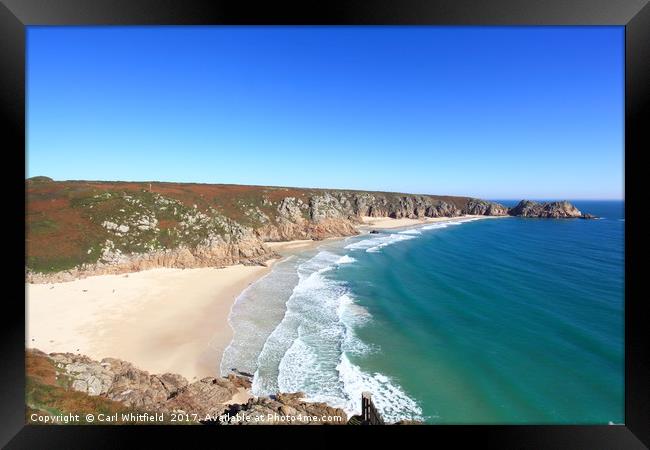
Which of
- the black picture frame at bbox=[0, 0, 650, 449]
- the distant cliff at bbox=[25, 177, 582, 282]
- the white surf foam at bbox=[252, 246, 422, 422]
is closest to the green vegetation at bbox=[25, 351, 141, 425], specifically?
the black picture frame at bbox=[0, 0, 650, 449]

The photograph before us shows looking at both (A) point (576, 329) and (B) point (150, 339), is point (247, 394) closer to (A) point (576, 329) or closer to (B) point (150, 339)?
(B) point (150, 339)

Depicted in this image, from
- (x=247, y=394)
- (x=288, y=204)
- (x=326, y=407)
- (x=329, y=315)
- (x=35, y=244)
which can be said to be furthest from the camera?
(x=288, y=204)

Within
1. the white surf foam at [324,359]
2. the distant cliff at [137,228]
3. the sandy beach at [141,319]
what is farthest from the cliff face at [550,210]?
the sandy beach at [141,319]

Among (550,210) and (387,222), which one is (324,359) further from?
(550,210)

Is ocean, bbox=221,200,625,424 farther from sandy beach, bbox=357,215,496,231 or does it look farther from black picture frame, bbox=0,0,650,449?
sandy beach, bbox=357,215,496,231

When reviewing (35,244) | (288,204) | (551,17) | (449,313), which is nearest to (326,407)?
(551,17)

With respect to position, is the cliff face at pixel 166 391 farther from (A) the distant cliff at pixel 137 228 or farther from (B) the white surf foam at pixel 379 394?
(A) the distant cliff at pixel 137 228

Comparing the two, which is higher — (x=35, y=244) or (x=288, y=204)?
(x=288, y=204)
